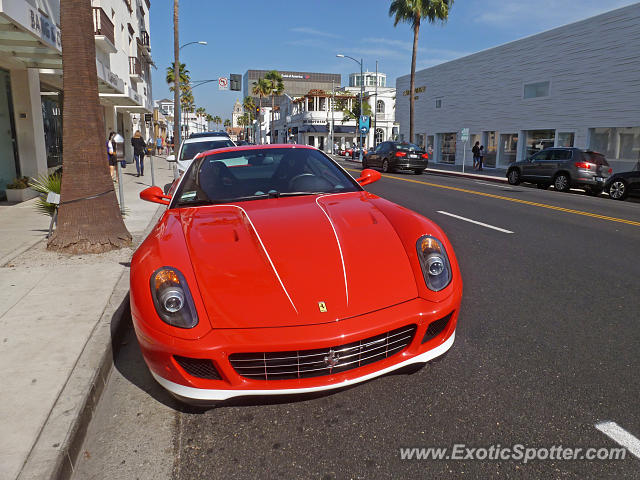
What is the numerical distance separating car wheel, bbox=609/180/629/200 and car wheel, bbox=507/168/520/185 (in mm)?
4243

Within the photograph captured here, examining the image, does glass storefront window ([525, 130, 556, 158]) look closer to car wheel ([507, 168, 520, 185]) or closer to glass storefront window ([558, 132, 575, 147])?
glass storefront window ([558, 132, 575, 147])

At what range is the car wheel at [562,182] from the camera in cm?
1728

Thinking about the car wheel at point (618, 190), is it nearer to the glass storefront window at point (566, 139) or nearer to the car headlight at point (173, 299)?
the glass storefront window at point (566, 139)

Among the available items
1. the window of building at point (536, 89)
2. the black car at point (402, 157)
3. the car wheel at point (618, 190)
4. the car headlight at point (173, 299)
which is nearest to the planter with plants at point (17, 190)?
the car headlight at point (173, 299)

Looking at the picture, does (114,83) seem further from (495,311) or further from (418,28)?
(418,28)

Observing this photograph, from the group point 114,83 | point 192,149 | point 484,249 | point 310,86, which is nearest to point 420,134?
point 114,83

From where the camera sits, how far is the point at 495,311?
4.34 metres

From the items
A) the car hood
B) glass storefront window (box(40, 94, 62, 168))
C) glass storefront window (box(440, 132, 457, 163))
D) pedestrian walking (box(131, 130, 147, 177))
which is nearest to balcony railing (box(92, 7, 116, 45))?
glass storefront window (box(40, 94, 62, 168))

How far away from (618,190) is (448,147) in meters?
22.0

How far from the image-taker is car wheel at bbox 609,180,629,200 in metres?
15.3

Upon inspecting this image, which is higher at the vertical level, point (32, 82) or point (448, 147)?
point (32, 82)

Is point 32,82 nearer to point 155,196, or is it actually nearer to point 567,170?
point 155,196

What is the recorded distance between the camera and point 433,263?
111 inches

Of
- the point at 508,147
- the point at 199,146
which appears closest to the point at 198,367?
the point at 199,146
